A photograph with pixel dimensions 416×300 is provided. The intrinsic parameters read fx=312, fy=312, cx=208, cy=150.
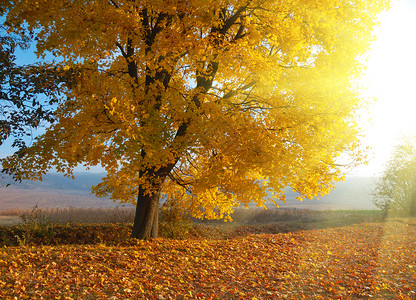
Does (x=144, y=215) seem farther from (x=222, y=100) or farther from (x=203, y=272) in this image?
(x=222, y=100)

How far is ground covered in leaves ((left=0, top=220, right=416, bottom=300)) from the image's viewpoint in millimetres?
6277

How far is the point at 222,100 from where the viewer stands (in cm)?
903

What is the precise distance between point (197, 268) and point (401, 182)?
24.0 m

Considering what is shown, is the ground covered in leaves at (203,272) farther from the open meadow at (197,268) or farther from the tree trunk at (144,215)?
the tree trunk at (144,215)

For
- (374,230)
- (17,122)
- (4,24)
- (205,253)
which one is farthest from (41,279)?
(374,230)

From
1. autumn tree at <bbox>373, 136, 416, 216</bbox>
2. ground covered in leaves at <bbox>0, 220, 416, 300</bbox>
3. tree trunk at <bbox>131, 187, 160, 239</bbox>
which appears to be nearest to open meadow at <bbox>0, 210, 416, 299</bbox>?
ground covered in leaves at <bbox>0, 220, 416, 300</bbox>

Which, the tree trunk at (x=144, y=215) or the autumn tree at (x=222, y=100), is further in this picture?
the tree trunk at (x=144, y=215)

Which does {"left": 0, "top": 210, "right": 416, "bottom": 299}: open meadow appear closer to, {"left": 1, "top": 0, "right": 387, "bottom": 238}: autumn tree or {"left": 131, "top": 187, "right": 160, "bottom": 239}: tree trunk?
{"left": 131, "top": 187, "right": 160, "bottom": 239}: tree trunk

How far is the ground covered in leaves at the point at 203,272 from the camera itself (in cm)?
628

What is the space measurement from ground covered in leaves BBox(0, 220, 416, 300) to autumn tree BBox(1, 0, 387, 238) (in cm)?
208

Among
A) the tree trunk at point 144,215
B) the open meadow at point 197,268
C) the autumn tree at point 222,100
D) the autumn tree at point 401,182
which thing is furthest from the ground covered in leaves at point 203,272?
the autumn tree at point 401,182

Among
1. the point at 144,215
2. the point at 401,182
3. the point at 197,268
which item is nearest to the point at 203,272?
the point at 197,268

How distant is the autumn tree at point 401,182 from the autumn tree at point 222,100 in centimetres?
2016

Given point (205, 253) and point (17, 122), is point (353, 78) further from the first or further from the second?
point (17, 122)
